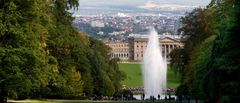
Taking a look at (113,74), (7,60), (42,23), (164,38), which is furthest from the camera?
(164,38)

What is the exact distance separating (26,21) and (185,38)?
1253 inches

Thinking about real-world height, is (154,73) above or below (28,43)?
below

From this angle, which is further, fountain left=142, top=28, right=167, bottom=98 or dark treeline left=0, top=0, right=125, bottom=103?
fountain left=142, top=28, right=167, bottom=98

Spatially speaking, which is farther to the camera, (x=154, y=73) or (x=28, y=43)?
(x=154, y=73)

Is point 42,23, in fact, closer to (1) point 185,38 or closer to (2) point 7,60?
(2) point 7,60

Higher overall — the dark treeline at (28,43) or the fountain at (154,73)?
the dark treeline at (28,43)

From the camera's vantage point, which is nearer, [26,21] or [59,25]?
[26,21]

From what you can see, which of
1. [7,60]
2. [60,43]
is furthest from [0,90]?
[60,43]

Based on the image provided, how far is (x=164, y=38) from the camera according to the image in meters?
193

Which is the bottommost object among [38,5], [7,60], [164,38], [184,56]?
[164,38]

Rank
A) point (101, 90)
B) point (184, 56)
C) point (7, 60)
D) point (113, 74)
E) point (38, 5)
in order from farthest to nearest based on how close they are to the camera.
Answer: point (113, 74)
point (101, 90)
point (184, 56)
point (38, 5)
point (7, 60)

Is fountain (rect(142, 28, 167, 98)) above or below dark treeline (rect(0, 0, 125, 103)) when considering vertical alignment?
below

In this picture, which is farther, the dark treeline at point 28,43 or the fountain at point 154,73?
the fountain at point 154,73

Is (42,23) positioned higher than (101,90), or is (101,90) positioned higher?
(42,23)
